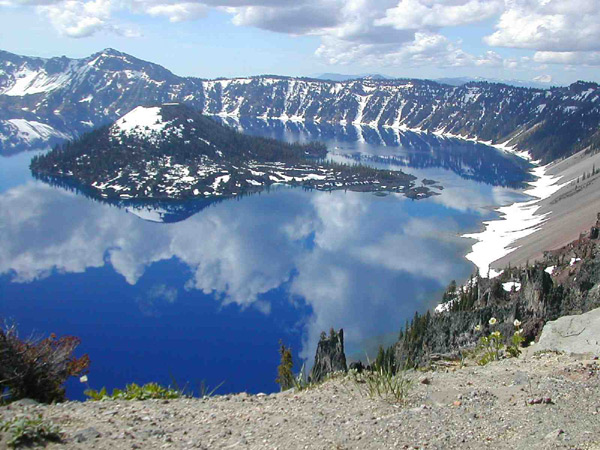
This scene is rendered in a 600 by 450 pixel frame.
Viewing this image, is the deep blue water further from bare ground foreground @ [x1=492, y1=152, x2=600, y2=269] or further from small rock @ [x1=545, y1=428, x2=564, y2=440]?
small rock @ [x1=545, y1=428, x2=564, y2=440]

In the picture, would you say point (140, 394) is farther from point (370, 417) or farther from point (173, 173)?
point (173, 173)

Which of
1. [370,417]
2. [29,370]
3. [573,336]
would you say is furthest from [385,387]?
[29,370]

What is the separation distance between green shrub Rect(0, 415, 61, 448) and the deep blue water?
133 ft

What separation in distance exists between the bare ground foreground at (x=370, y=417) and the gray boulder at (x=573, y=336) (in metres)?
2.36

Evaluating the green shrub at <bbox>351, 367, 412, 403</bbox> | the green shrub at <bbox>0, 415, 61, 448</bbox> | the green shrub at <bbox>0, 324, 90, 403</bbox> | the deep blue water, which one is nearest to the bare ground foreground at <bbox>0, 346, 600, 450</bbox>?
the green shrub at <bbox>351, 367, 412, 403</bbox>

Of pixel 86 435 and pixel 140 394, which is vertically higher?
pixel 86 435

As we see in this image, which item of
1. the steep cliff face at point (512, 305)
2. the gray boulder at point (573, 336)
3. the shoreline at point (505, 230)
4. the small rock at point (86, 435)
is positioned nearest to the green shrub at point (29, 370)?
the small rock at point (86, 435)

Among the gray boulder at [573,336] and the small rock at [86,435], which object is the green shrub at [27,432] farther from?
the gray boulder at [573,336]

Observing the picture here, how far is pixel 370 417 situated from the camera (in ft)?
34.5

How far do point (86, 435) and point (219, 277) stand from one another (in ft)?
255

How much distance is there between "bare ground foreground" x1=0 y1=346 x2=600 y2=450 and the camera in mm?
9336

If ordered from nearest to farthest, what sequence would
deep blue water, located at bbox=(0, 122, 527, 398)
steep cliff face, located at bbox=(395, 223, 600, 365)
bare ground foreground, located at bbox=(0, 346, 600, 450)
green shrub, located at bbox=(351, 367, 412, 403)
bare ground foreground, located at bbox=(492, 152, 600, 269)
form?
bare ground foreground, located at bbox=(0, 346, 600, 450) < green shrub, located at bbox=(351, 367, 412, 403) < steep cliff face, located at bbox=(395, 223, 600, 365) < deep blue water, located at bbox=(0, 122, 527, 398) < bare ground foreground, located at bbox=(492, 152, 600, 269)

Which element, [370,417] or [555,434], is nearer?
[555,434]

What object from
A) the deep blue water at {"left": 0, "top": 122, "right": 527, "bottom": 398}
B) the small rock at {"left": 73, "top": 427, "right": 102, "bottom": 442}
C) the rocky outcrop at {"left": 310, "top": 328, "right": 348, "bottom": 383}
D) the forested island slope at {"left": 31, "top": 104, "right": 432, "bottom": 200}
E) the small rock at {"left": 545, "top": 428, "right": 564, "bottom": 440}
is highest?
the small rock at {"left": 545, "top": 428, "right": 564, "bottom": 440}
